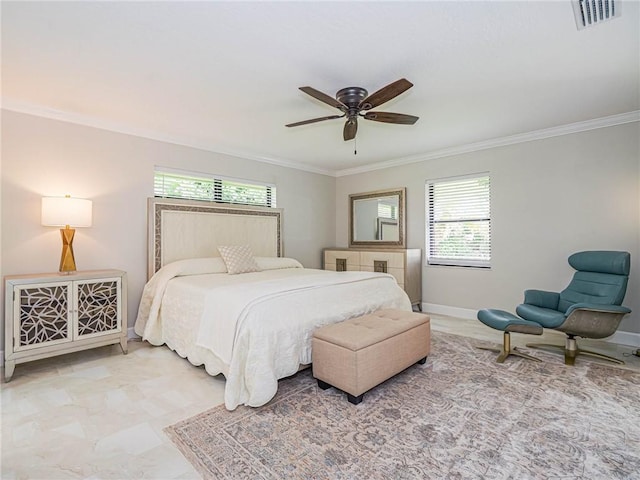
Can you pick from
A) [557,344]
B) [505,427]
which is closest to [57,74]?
[505,427]

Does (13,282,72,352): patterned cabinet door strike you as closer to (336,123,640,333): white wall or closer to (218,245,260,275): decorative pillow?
(218,245,260,275): decorative pillow

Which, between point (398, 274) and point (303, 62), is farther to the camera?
point (398, 274)

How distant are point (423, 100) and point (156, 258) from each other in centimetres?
344

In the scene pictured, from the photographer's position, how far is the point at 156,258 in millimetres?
3924

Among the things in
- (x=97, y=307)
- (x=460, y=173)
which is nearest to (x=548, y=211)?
(x=460, y=173)

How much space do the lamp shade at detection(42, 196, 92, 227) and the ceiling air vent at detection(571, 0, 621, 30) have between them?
4111 millimetres

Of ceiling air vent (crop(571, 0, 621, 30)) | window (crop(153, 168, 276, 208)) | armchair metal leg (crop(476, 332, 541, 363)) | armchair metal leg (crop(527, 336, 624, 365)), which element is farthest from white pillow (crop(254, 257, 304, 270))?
ceiling air vent (crop(571, 0, 621, 30))

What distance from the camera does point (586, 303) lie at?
10.2 feet

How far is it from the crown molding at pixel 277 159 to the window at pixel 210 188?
378 mm

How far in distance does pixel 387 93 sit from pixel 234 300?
1925 millimetres

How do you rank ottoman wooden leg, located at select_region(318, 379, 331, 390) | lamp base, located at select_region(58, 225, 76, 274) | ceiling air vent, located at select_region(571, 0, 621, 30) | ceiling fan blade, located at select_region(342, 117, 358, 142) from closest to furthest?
ceiling air vent, located at select_region(571, 0, 621, 30), ottoman wooden leg, located at select_region(318, 379, 331, 390), ceiling fan blade, located at select_region(342, 117, 358, 142), lamp base, located at select_region(58, 225, 76, 274)

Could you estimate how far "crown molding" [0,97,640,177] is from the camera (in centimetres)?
322

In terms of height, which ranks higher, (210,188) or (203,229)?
(210,188)

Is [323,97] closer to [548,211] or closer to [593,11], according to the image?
[593,11]
